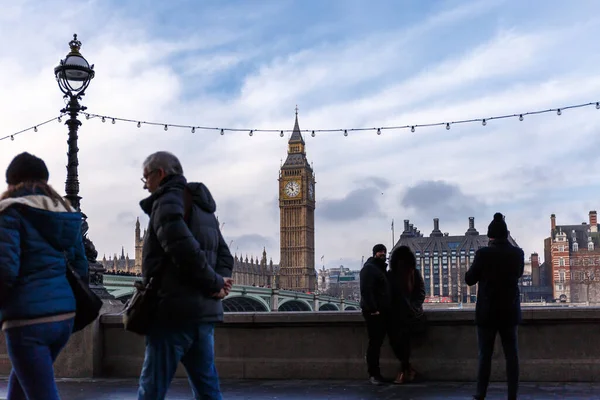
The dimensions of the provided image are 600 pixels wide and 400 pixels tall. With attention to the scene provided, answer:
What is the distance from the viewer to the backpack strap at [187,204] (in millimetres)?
4527

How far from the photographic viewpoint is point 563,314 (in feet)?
26.4

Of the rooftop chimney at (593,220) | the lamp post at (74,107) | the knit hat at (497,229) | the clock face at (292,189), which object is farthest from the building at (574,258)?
the knit hat at (497,229)

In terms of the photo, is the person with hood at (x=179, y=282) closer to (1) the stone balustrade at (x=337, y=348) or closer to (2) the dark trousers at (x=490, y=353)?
(2) the dark trousers at (x=490, y=353)

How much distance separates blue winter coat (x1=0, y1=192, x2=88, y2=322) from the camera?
4.07 meters

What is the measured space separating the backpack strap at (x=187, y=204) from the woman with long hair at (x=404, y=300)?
4094 mm

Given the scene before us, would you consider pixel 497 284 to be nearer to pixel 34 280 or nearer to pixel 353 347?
pixel 353 347

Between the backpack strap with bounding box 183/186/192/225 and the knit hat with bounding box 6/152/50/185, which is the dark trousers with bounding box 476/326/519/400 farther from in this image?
the knit hat with bounding box 6/152/50/185

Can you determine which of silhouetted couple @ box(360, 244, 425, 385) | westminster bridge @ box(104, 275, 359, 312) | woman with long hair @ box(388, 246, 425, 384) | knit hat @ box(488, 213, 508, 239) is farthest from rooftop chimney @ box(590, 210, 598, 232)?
knit hat @ box(488, 213, 508, 239)

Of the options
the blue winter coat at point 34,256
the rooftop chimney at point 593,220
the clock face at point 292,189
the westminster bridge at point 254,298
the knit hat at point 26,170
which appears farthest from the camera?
the clock face at point 292,189

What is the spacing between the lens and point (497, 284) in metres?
6.31

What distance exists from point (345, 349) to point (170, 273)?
4635 mm

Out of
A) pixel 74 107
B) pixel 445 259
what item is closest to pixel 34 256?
pixel 74 107

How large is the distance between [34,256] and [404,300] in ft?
15.8

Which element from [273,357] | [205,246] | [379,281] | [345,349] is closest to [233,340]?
[273,357]
